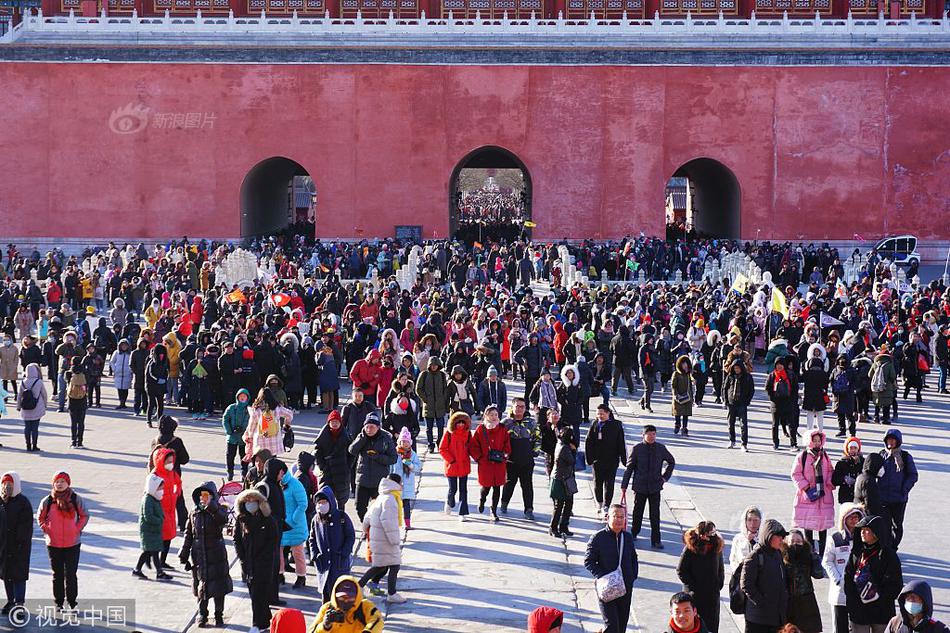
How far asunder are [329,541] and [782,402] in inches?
247

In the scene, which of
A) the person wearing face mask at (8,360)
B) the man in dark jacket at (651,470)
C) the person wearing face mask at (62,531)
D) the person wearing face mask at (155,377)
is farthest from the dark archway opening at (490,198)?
the person wearing face mask at (62,531)

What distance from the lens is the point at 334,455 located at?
9.41m

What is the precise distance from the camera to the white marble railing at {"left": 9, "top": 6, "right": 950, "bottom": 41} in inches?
1240

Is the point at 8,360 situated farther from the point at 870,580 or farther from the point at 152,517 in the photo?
the point at 870,580

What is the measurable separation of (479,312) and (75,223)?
59.3 ft

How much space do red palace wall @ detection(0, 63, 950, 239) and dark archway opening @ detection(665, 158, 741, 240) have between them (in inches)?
41.5

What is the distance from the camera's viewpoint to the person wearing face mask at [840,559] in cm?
711

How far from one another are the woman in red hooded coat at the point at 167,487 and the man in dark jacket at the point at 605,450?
3294 millimetres

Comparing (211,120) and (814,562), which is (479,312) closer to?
(814,562)

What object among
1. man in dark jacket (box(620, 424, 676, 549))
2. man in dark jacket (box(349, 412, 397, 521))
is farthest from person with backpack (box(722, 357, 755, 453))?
man in dark jacket (box(349, 412, 397, 521))

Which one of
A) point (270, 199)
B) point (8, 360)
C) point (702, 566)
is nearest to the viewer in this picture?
point (702, 566)

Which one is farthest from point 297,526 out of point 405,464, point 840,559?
point 840,559

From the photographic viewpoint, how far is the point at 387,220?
3203cm

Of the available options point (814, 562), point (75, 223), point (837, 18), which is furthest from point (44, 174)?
point (814, 562)
